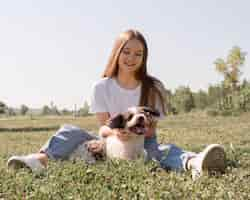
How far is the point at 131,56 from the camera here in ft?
17.0

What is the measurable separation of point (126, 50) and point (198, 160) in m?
1.50

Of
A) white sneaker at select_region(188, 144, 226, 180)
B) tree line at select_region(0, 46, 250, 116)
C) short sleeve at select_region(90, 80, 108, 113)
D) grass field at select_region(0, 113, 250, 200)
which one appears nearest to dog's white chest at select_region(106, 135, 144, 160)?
grass field at select_region(0, 113, 250, 200)

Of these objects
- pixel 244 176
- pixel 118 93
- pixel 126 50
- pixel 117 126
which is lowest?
pixel 244 176

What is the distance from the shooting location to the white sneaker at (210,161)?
14.0 feet

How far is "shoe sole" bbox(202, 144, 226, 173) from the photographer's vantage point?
14.0 ft

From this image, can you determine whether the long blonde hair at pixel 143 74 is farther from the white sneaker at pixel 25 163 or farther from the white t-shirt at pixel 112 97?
the white sneaker at pixel 25 163

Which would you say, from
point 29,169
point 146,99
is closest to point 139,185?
point 29,169

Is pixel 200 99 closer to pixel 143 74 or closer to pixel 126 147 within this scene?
pixel 143 74

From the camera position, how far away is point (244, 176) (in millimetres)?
4297

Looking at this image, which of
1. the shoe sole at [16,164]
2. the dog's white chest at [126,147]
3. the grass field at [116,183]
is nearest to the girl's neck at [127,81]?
the dog's white chest at [126,147]

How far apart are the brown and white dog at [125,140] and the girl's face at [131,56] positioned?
2.54ft

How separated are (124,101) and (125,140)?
929 mm

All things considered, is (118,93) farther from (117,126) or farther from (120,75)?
(117,126)

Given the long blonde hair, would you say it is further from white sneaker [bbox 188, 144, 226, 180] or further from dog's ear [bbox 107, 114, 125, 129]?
white sneaker [bbox 188, 144, 226, 180]
